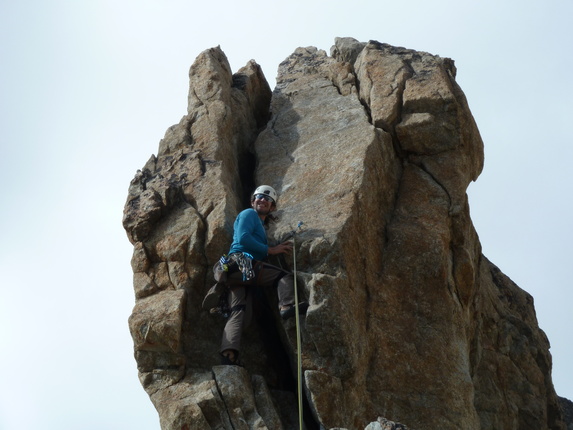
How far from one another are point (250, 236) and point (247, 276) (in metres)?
0.75

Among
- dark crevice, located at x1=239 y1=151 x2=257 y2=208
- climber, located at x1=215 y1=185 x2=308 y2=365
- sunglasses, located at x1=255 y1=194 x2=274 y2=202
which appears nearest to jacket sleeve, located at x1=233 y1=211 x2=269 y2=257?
climber, located at x1=215 y1=185 x2=308 y2=365

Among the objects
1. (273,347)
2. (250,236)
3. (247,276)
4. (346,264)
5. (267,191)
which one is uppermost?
(267,191)

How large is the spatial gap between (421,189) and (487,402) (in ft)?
15.4

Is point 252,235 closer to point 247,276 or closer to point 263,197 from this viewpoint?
point 247,276

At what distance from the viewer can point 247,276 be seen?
1491 centimetres

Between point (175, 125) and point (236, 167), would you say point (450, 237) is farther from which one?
point (175, 125)

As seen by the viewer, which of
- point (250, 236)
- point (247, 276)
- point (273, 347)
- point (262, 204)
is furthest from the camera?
point (262, 204)

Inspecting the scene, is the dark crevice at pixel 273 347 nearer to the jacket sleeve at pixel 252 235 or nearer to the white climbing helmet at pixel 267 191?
the jacket sleeve at pixel 252 235

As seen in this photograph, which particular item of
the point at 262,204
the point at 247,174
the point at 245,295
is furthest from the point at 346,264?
the point at 247,174

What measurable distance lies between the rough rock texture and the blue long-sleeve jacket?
0.61 meters

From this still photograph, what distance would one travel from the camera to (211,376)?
14664 millimetres

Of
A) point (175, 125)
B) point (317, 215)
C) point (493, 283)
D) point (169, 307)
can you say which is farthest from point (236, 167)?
point (493, 283)

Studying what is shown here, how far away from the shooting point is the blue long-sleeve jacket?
597 inches

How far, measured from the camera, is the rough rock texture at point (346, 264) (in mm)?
14641
